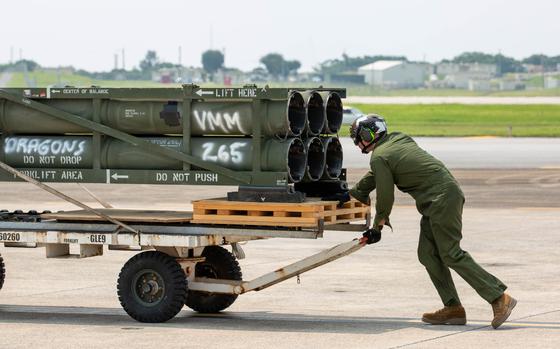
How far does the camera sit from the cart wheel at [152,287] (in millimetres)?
12562

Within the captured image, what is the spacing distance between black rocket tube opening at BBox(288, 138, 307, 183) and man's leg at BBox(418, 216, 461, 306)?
1199 mm

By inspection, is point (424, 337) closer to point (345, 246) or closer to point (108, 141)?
point (345, 246)

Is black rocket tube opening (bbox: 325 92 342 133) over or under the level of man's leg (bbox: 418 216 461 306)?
over

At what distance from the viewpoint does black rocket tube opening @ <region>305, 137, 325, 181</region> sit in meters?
13.0

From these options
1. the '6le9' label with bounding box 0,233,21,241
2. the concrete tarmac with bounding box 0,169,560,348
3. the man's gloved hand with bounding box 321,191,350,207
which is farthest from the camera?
the '6le9' label with bounding box 0,233,21,241

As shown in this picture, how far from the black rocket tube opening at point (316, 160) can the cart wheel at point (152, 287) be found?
1.52m

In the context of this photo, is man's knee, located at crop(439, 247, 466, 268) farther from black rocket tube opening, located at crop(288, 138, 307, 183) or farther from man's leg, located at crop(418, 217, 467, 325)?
black rocket tube opening, located at crop(288, 138, 307, 183)

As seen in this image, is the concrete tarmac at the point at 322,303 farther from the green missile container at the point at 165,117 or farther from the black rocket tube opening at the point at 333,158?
the green missile container at the point at 165,117

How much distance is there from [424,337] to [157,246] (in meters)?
2.64

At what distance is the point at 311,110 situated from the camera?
13055 millimetres

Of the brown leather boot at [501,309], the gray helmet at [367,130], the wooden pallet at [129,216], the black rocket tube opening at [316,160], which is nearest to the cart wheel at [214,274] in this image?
the wooden pallet at [129,216]

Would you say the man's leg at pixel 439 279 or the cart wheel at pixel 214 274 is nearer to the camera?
the man's leg at pixel 439 279

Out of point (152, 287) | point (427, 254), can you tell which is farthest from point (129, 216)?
point (427, 254)

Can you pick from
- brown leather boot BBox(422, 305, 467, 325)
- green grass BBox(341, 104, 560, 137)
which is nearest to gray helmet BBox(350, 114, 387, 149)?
brown leather boot BBox(422, 305, 467, 325)
